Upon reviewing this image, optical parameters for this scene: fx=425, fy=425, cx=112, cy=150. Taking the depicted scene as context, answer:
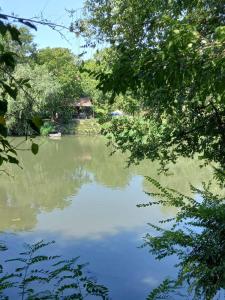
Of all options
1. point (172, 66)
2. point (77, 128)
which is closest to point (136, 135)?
point (172, 66)

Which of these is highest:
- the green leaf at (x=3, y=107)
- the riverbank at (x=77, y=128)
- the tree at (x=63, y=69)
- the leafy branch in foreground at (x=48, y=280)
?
the tree at (x=63, y=69)

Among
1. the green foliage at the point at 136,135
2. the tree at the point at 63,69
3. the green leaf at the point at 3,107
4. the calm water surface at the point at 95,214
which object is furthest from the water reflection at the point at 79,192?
the tree at the point at 63,69

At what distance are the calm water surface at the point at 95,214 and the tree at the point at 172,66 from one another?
611mm

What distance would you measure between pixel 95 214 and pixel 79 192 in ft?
9.42

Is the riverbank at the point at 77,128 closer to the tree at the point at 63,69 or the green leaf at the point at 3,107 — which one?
the tree at the point at 63,69

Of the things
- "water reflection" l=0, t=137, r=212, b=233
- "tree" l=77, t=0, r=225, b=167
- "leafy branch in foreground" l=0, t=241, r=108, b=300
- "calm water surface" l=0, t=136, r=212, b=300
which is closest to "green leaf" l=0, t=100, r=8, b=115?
"calm water surface" l=0, t=136, r=212, b=300

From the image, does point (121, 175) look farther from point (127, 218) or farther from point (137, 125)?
point (137, 125)

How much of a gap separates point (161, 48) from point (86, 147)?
21811mm

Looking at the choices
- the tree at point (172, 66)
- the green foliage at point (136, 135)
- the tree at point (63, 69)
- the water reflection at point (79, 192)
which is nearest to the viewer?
the tree at point (172, 66)

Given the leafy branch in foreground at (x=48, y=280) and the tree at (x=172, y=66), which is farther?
the leafy branch in foreground at (x=48, y=280)

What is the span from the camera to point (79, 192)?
40.2 ft

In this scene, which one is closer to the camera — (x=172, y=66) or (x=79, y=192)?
(x=172, y=66)

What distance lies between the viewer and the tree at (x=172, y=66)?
6.12 feet

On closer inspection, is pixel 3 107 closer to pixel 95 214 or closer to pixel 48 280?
pixel 48 280
